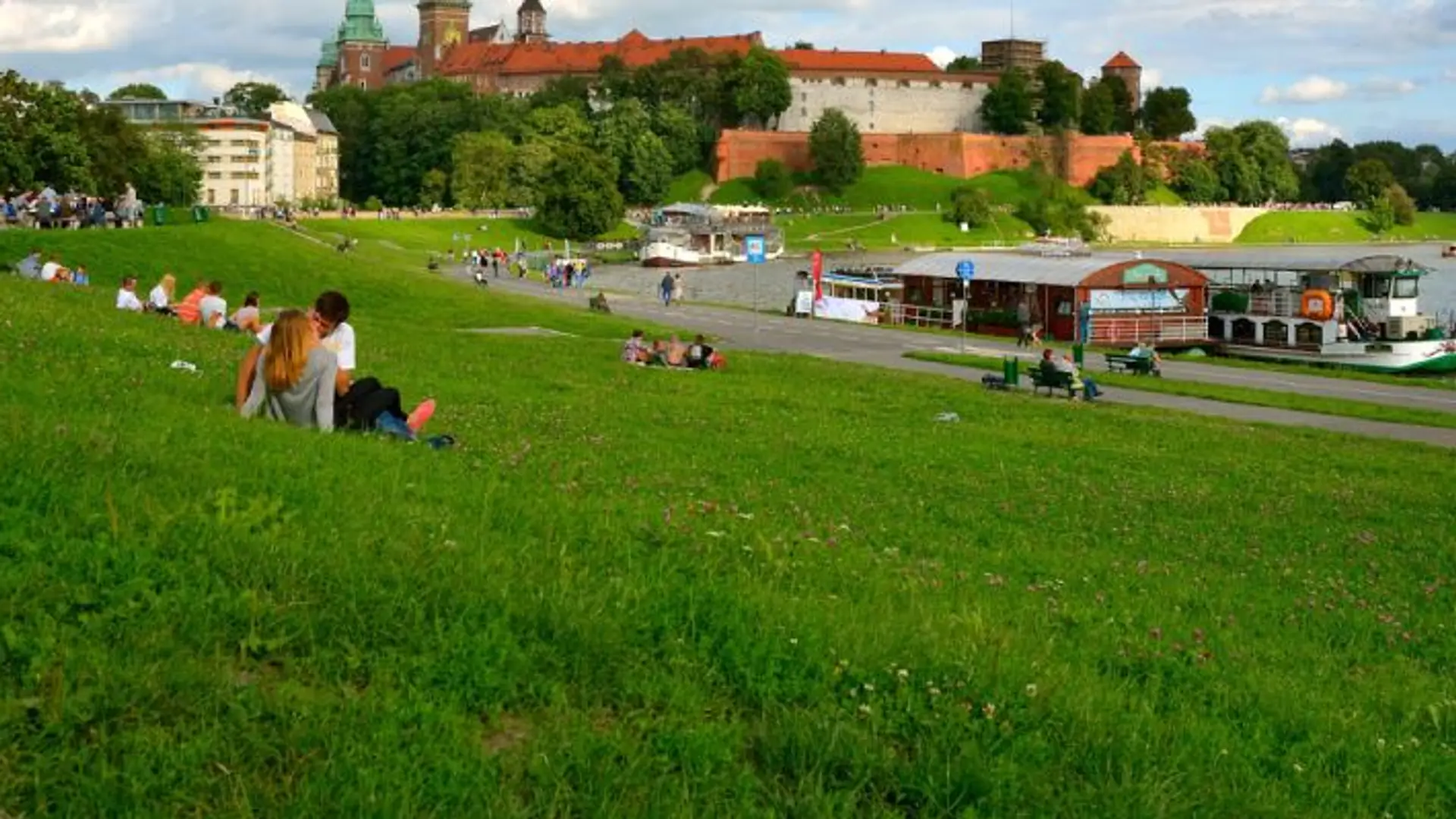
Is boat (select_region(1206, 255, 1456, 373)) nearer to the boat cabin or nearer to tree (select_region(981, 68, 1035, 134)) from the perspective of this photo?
the boat cabin

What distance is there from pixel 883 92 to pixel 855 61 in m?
4.63

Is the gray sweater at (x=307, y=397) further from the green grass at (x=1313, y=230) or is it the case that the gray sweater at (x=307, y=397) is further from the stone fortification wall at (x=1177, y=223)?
the green grass at (x=1313, y=230)

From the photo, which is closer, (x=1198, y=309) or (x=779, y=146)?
(x=1198, y=309)

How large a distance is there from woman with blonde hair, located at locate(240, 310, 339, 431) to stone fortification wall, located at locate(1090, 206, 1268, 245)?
487 ft

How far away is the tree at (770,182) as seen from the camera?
151125mm

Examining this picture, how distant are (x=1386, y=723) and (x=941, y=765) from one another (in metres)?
3.08

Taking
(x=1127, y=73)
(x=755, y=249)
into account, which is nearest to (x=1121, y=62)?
(x=1127, y=73)

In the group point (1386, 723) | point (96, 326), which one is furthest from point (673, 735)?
point (96, 326)

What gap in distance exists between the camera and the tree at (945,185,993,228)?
142875 millimetres

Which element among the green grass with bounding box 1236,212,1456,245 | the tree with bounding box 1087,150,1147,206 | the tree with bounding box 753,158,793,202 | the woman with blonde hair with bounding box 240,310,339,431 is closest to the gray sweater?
the woman with blonde hair with bounding box 240,310,339,431

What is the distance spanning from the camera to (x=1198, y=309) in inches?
2047

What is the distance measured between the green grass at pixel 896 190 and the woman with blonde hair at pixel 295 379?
457 ft

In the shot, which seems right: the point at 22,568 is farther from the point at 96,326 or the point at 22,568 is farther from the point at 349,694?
the point at 96,326

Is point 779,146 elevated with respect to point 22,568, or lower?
elevated
